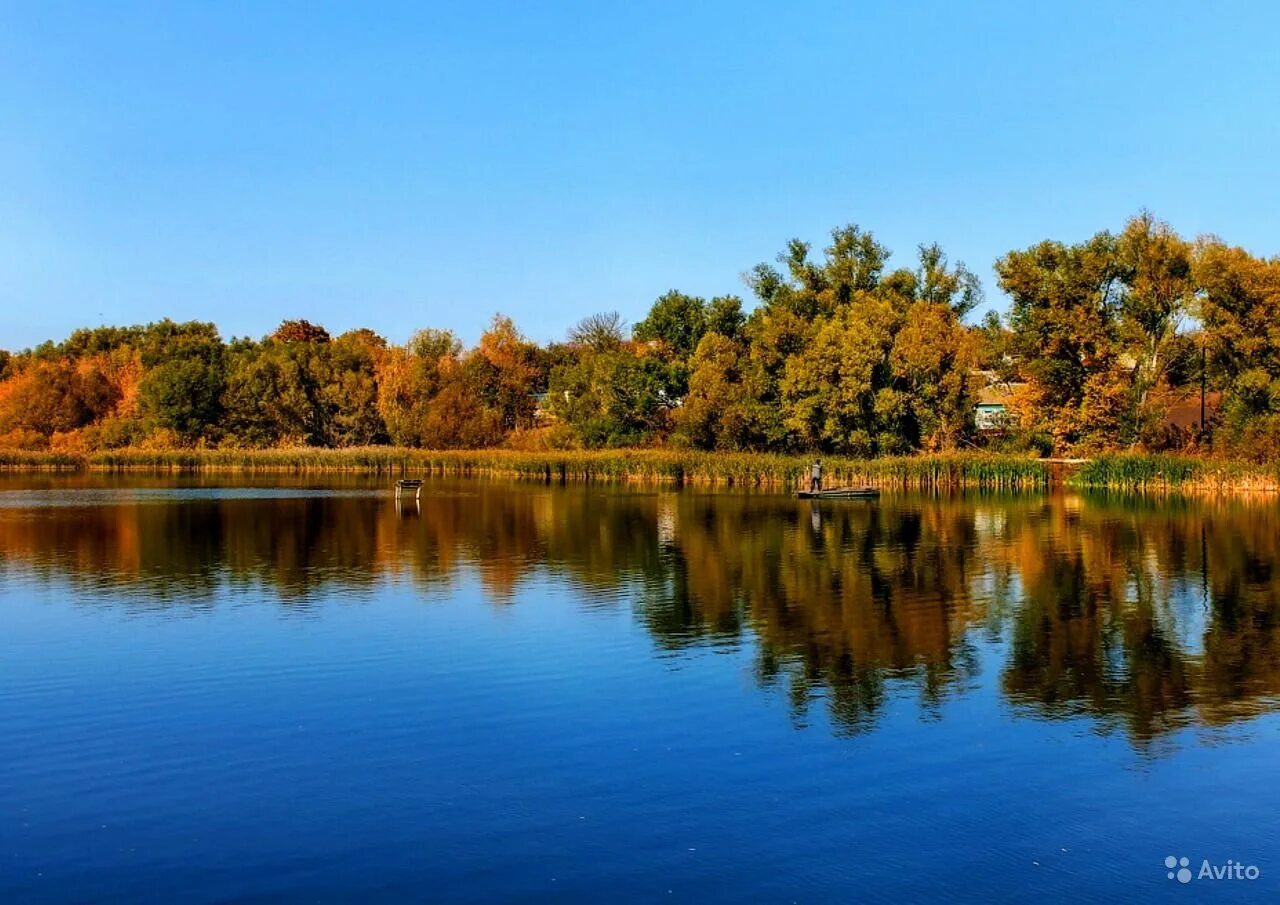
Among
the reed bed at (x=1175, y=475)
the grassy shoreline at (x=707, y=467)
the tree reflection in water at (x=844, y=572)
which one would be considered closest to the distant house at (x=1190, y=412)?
the grassy shoreline at (x=707, y=467)

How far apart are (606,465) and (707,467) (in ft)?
23.8

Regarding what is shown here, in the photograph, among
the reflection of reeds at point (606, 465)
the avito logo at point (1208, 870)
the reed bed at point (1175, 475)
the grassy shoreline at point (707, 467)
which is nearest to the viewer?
the avito logo at point (1208, 870)

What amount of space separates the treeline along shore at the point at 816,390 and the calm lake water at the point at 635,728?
36150mm

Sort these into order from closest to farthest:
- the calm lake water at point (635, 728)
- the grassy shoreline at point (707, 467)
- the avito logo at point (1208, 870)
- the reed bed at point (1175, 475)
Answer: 1. the avito logo at point (1208, 870)
2. the calm lake water at point (635, 728)
3. the reed bed at point (1175, 475)
4. the grassy shoreline at point (707, 467)

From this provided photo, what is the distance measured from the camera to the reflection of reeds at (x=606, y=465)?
192ft

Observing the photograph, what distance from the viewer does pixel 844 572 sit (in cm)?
2606

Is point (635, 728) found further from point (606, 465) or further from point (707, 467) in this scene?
point (606, 465)

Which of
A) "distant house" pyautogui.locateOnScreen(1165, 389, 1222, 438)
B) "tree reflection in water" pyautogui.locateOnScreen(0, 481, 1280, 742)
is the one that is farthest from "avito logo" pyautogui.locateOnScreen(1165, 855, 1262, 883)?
"distant house" pyautogui.locateOnScreen(1165, 389, 1222, 438)

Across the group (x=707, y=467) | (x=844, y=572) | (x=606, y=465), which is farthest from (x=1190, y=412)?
(x=844, y=572)

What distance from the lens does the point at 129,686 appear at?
14.9 m

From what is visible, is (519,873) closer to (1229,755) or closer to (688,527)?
(1229,755)

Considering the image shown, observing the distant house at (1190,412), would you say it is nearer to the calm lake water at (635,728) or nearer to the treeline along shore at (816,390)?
the treeline along shore at (816,390)

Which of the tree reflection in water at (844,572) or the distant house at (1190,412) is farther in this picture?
the distant house at (1190,412)

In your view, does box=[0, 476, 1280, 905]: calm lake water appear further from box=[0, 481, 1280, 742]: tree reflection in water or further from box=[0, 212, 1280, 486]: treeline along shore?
box=[0, 212, 1280, 486]: treeline along shore
